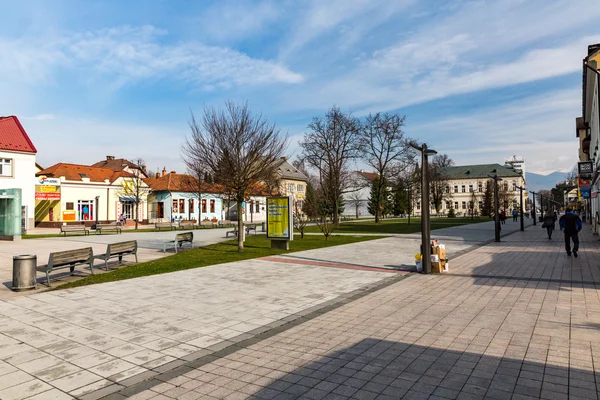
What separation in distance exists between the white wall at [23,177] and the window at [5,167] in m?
0.27

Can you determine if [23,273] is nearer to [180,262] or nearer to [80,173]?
[180,262]

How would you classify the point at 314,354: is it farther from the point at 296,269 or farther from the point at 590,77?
the point at 590,77

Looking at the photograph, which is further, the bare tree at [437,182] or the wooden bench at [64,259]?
the bare tree at [437,182]

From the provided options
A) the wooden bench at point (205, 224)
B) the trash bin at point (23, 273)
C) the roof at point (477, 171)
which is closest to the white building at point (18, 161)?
the wooden bench at point (205, 224)

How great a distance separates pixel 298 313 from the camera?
697 cm

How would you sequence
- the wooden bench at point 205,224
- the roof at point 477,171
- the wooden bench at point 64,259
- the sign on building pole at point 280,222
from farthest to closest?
the roof at point 477,171, the wooden bench at point 205,224, the sign on building pole at point 280,222, the wooden bench at point 64,259

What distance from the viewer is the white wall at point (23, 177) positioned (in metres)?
32.8

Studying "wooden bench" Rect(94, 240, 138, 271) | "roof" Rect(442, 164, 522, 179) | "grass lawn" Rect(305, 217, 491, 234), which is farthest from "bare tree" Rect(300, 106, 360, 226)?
"roof" Rect(442, 164, 522, 179)

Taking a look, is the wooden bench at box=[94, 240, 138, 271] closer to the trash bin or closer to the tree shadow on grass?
the trash bin

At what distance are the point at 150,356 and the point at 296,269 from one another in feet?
24.0

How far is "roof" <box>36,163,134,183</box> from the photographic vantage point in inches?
1779

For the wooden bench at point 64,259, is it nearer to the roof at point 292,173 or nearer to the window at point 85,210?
the window at point 85,210

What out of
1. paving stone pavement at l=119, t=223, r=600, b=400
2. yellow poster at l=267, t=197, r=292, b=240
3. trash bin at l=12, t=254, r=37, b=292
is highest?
yellow poster at l=267, t=197, r=292, b=240

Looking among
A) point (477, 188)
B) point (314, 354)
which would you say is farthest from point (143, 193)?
point (477, 188)
